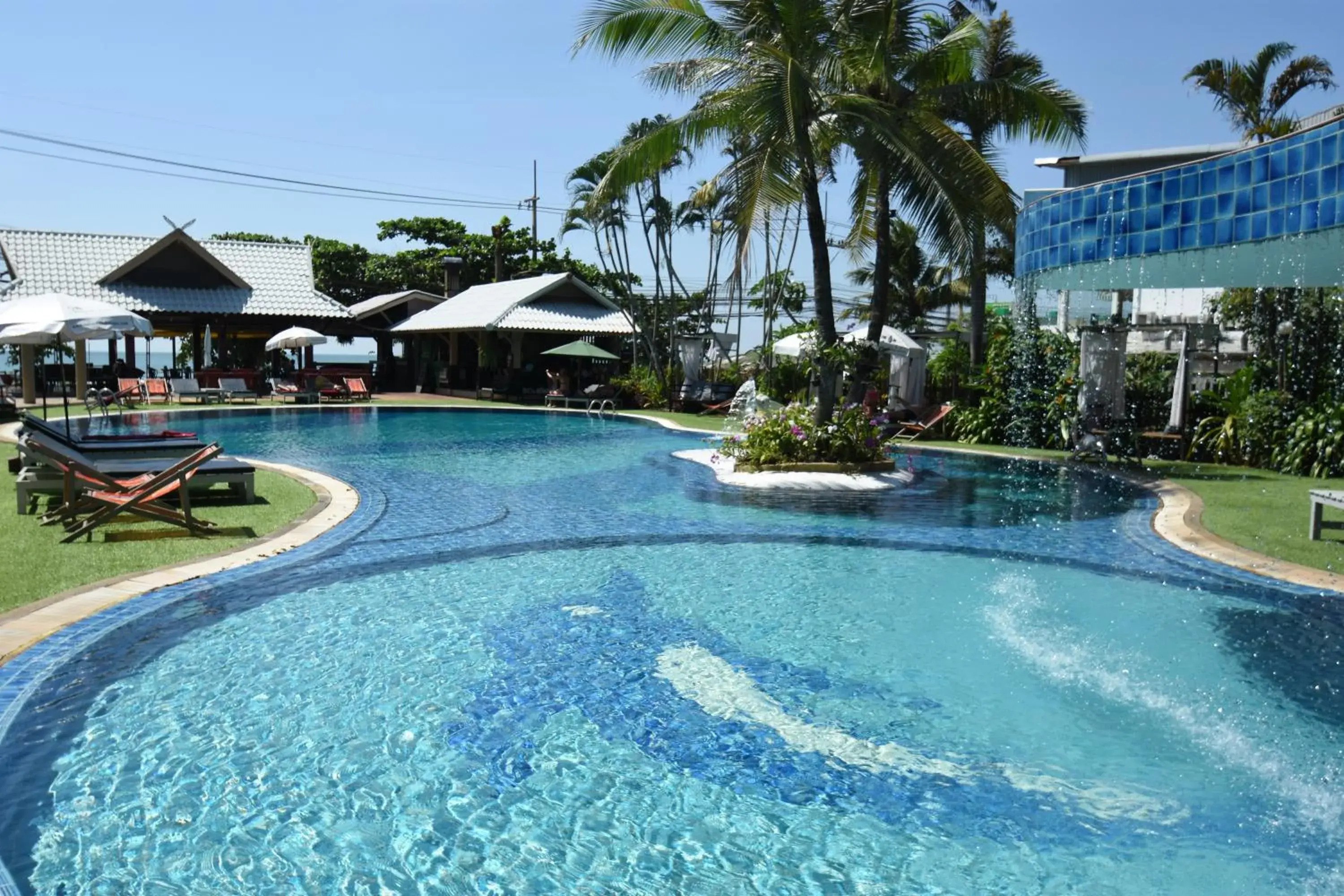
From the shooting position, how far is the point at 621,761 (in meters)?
4.97

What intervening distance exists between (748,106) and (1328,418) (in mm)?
8855

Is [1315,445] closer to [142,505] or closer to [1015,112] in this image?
[1015,112]

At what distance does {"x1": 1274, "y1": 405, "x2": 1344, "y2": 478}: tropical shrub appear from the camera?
1324 cm

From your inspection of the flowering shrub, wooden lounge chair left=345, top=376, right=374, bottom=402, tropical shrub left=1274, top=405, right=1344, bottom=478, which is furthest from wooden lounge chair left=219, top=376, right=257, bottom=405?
tropical shrub left=1274, top=405, right=1344, bottom=478

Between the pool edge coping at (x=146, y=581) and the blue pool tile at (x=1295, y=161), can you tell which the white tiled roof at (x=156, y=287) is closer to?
the pool edge coping at (x=146, y=581)

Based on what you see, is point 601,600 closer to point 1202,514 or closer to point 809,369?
point 1202,514

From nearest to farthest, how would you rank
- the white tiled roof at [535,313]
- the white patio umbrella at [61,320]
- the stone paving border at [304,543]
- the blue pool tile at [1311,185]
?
the blue pool tile at [1311,185]
the stone paving border at [304,543]
the white patio umbrella at [61,320]
the white tiled roof at [535,313]

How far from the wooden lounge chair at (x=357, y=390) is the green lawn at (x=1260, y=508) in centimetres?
2143

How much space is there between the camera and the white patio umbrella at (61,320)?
12.2m

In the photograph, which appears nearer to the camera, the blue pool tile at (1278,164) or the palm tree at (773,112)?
the blue pool tile at (1278,164)

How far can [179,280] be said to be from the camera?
105 ft

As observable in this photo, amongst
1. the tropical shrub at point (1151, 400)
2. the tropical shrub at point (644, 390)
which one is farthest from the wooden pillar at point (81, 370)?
the tropical shrub at point (1151, 400)

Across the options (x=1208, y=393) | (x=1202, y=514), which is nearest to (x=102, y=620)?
(x=1202, y=514)

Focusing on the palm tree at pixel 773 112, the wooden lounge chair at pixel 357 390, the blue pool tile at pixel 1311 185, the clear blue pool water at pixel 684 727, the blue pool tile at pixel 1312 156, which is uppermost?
the palm tree at pixel 773 112
